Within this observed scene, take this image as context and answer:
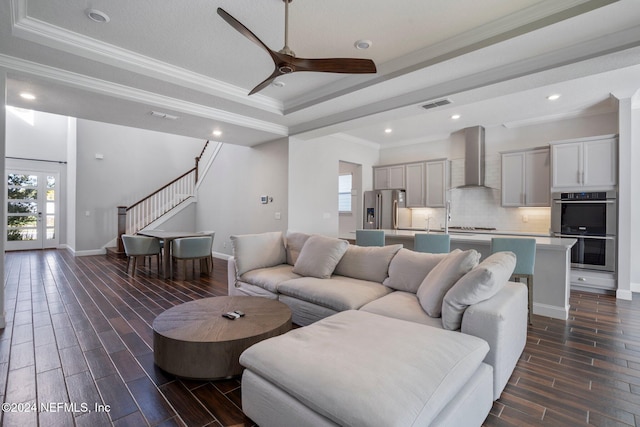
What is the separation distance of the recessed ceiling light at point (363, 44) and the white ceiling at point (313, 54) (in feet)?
0.30

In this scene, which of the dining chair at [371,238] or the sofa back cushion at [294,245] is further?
the dining chair at [371,238]

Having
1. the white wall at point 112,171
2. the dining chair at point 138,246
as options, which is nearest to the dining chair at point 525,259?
the dining chair at point 138,246

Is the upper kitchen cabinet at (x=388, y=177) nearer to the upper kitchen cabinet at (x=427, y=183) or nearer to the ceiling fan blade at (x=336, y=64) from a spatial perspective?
the upper kitchen cabinet at (x=427, y=183)

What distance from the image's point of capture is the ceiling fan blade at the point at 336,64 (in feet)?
7.92

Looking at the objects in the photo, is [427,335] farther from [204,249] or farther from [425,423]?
[204,249]

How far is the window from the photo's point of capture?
29.1 ft

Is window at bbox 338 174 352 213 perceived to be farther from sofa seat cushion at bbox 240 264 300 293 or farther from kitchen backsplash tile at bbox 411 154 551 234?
sofa seat cushion at bbox 240 264 300 293

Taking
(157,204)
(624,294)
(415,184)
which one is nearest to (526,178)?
(415,184)

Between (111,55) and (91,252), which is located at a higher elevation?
(111,55)

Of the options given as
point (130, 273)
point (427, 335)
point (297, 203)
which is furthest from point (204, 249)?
point (427, 335)

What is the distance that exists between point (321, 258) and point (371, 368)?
207 cm

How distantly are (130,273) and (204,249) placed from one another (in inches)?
59.9

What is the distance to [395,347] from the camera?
64.7 inches

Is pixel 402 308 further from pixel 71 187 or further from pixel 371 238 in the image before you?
pixel 71 187
